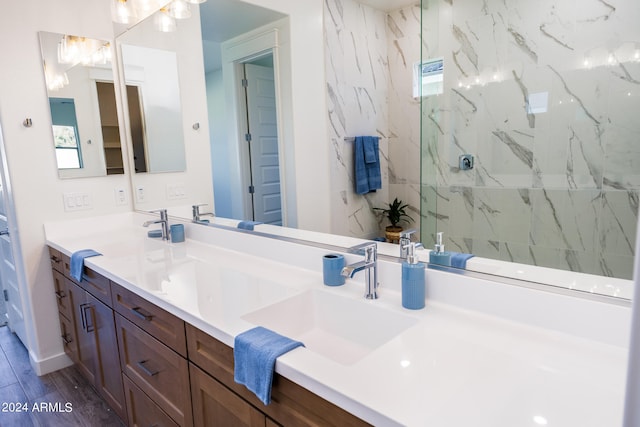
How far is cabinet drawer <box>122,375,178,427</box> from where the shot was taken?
1467 mm

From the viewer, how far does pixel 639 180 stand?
0.87 meters

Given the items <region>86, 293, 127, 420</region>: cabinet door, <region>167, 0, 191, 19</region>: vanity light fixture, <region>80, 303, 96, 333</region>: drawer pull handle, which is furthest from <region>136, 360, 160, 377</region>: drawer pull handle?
<region>167, 0, 191, 19</region>: vanity light fixture

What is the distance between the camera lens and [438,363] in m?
0.86

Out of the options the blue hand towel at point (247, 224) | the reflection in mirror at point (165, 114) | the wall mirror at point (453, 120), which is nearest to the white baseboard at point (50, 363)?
the reflection in mirror at point (165, 114)

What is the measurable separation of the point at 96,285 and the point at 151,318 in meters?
0.60

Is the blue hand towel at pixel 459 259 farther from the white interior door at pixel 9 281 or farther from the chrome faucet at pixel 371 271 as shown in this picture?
the white interior door at pixel 9 281

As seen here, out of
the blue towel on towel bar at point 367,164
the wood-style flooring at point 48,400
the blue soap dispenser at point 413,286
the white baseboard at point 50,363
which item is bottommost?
the wood-style flooring at point 48,400

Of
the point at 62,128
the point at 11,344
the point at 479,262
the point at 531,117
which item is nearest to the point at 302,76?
the point at 531,117

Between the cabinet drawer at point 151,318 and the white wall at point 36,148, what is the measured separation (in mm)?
1036

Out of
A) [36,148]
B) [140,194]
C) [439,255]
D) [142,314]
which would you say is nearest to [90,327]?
[142,314]

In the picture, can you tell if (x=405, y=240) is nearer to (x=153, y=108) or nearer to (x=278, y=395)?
(x=278, y=395)

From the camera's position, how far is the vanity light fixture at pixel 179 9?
2.14 m

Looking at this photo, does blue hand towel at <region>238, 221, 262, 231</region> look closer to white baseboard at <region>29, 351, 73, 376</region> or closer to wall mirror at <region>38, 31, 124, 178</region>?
wall mirror at <region>38, 31, 124, 178</region>

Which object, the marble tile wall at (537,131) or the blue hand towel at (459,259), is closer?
the marble tile wall at (537,131)
